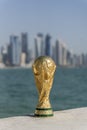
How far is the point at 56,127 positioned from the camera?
5207 millimetres

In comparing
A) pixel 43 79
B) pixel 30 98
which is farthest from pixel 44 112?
pixel 30 98

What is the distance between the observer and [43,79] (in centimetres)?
592

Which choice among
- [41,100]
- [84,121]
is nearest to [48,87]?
[41,100]

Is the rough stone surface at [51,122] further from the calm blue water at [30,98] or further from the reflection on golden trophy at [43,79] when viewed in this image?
the calm blue water at [30,98]

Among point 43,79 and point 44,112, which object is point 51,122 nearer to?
point 44,112

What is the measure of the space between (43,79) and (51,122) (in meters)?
0.60

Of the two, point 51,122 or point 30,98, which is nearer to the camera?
point 51,122

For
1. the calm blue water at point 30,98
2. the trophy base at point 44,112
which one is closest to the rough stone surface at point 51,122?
the trophy base at point 44,112

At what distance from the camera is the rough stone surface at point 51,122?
5192 millimetres

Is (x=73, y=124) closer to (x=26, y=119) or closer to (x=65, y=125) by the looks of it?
(x=65, y=125)

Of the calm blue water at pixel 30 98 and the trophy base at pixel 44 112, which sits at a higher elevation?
the trophy base at pixel 44 112

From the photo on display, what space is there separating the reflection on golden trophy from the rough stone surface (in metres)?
0.11

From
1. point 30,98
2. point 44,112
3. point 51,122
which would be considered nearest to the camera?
point 51,122

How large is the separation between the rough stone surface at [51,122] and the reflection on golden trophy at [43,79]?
0.35ft
